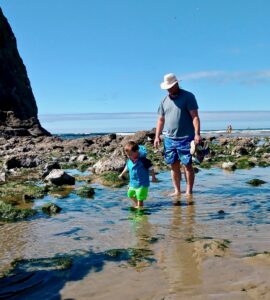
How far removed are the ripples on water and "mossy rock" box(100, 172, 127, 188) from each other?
48.5 inches

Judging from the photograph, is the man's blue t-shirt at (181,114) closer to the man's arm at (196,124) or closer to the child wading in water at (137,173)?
the man's arm at (196,124)

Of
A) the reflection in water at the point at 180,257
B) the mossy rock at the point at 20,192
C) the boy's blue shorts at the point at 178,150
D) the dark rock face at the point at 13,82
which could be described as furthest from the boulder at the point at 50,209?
the dark rock face at the point at 13,82

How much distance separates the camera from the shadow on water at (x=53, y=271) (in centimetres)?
364

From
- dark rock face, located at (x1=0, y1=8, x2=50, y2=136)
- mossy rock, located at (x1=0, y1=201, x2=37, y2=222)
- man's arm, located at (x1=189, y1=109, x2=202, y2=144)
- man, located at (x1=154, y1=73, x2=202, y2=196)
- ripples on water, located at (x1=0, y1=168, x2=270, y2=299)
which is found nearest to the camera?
ripples on water, located at (x1=0, y1=168, x2=270, y2=299)

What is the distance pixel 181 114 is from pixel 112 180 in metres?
2.57

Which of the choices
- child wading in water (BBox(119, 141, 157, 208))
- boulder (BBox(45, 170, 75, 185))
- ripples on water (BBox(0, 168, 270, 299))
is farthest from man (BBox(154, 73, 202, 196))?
boulder (BBox(45, 170, 75, 185))

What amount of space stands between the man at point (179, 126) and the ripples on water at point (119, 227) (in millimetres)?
551

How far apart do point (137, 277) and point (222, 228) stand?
2.00 meters

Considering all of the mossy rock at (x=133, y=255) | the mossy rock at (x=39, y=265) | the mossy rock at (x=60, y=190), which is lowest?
the mossy rock at (x=60, y=190)

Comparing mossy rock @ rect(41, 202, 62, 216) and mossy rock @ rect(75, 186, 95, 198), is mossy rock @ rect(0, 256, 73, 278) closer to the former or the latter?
mossy rock @ rect(41, 202, 62, 216)

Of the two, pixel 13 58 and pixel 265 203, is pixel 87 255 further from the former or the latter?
pixel 13 58

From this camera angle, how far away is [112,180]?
1014 centimetres

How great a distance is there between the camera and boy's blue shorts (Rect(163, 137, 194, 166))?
27.7 feet

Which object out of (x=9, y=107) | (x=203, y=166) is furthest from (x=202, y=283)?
(x=9, y=107)
